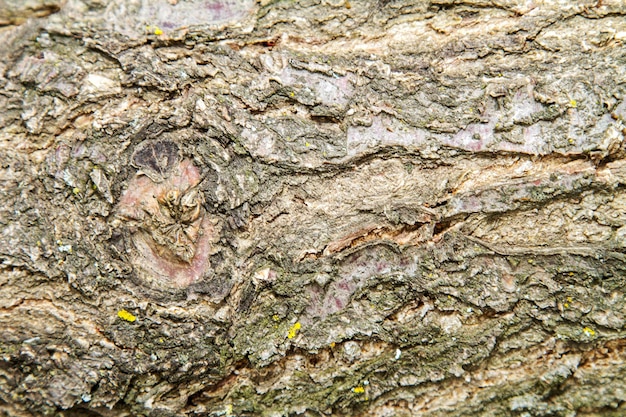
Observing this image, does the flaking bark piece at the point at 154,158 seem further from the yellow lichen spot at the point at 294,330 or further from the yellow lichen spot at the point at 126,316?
the yellow lichen spot at the point at 294,330

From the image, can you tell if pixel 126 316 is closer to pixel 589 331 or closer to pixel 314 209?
pixel 314 209

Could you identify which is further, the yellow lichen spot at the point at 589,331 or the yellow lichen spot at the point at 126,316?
the yellow lichen spot at the point at 589,331

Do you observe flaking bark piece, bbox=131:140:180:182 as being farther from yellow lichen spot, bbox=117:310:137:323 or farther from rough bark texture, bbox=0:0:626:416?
yellow lichen spot, bbox=117:310:137:323

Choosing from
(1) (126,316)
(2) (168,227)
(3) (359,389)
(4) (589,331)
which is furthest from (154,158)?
(4) (589,331)

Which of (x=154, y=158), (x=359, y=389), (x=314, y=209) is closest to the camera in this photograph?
(x=154, y=158)

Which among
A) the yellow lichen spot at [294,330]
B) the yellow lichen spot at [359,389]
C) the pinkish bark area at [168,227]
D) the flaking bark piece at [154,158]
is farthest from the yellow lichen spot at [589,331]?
the flaking bark piece at [154,158]

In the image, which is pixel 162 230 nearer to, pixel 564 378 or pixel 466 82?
pixel 466 82
